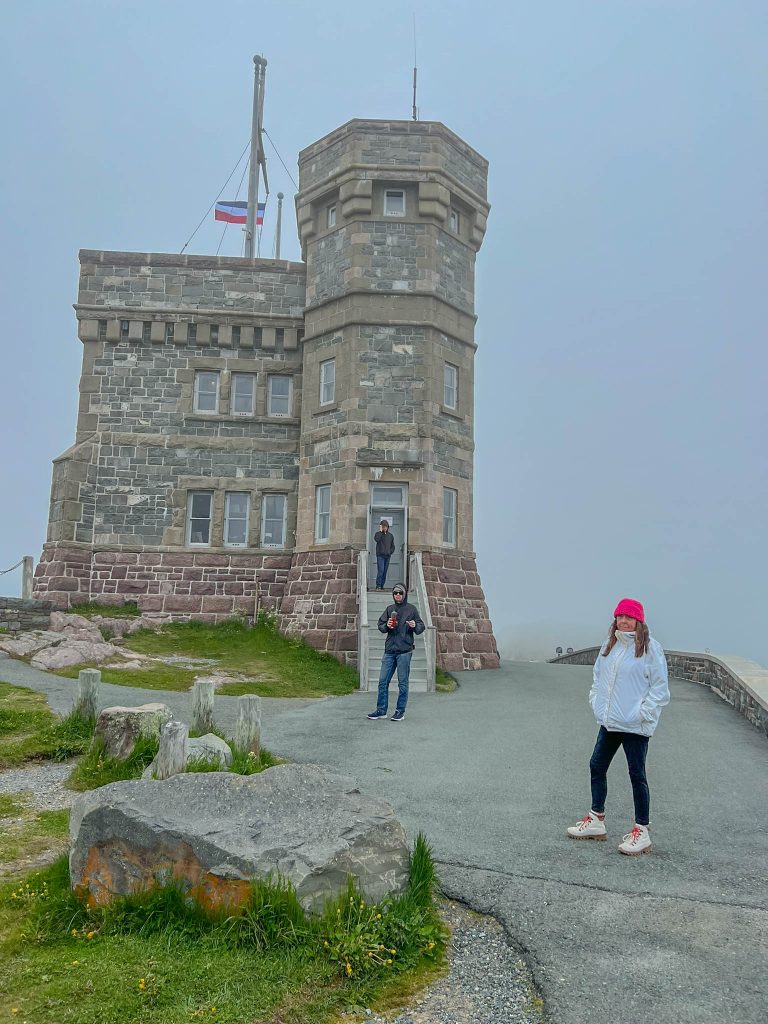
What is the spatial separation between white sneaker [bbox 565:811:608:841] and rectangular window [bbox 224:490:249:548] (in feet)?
52.9

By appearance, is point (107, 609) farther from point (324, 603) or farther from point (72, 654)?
point (324, 603)

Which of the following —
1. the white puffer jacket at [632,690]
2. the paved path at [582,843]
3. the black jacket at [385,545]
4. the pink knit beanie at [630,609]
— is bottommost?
the paved path at [582,843]

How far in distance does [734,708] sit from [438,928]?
10809 millimetres

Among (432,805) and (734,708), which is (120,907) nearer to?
(432,805)

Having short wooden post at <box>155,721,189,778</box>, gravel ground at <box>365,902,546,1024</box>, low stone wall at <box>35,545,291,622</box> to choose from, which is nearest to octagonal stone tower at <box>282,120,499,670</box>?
low stone wall at <box>35,545,291,622</box>

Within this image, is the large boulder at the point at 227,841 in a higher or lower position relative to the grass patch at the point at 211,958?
higher

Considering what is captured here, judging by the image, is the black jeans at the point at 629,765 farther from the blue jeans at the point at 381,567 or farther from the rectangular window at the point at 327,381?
the rectangular window at the point at 327,381

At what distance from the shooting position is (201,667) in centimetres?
1692

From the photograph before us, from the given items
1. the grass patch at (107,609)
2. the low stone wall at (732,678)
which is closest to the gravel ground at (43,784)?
the low stone wall at (732,678)

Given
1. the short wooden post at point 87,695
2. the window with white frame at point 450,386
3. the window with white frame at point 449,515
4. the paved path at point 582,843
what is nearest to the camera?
the paved path at point 582,843

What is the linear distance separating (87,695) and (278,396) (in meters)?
13.7

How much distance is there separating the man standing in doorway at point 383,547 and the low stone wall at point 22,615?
8.02 meters

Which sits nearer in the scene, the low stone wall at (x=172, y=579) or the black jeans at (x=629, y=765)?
the black jeans at (x=629, y=765)

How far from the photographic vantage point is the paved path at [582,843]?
421cm
